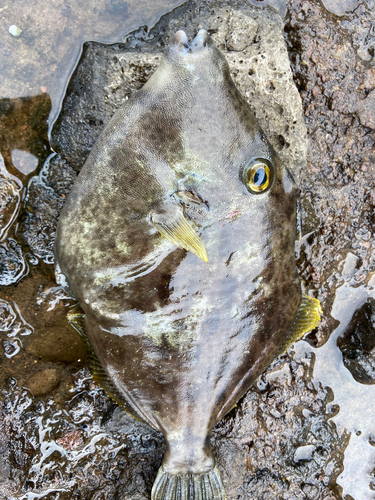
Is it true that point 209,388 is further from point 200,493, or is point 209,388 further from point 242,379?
point 200,493

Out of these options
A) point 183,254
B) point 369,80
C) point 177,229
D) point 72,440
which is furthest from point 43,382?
point 369,80

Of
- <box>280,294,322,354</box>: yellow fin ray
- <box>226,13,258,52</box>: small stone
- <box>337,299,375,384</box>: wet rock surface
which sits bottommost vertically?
<box>337,299,375,384</box>: wet rock surface

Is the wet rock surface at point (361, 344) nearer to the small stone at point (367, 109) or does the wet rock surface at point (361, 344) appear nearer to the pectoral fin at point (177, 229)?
the small stone at point (367, 109)

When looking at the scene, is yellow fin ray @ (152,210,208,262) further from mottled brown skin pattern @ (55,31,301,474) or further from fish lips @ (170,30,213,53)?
fish lips @ (170,30,213,53)

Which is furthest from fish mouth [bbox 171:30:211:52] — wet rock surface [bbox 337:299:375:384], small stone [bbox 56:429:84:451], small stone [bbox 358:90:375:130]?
small stone [bbox 56:429:84:451]

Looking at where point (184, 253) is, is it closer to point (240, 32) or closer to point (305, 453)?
point (240, 32)

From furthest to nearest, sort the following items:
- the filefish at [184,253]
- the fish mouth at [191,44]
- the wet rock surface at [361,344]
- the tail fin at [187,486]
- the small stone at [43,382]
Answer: the wet rock surface at [361,344] → the small stone at [43,382] → the tail fin at [187,486] → the filefish at [184,253] → the fish mouth at [191,44]

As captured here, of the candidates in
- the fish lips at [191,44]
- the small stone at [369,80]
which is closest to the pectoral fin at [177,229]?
the fish lips at [191,44]
